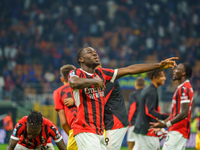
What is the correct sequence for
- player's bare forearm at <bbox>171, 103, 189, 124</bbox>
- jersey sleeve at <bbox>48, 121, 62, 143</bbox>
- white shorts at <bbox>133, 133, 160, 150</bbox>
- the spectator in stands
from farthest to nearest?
the spectator in stands → white shorts at <bbox>133, 133, 160, 150</bbox> → jersey sleeve at <bbox>48, 121, 62, 143</bbox> → player's bare forearm at <bbox>171, 103, 189, 124</bbox>

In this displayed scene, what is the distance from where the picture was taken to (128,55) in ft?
68.5

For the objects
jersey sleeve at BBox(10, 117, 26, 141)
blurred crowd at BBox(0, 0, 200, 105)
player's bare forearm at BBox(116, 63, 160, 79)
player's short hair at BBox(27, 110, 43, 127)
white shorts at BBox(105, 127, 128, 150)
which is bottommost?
white shorts at BBox(105, 127, 128, 150)

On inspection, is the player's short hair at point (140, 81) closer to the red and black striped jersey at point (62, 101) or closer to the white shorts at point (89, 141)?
the red and black striped jersey at point (62, 101)

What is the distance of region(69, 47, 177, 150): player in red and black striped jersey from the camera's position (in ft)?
13.8

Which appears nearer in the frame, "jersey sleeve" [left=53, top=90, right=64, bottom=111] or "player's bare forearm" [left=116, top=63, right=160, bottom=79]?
"player's bare forearm" [left=116, top=63, right=160, bottom=79]

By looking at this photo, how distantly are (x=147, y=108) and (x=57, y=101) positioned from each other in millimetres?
1859

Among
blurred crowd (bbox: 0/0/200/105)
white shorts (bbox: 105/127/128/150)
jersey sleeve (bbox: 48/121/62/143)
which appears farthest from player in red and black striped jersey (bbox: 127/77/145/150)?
blurred crowd (bbox: 0/0/200/105)

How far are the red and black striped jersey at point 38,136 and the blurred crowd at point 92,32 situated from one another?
12.8 meters

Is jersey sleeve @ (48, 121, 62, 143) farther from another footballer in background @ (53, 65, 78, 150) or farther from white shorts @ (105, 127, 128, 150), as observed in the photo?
white shorts @ (105, 127, 128, 150)

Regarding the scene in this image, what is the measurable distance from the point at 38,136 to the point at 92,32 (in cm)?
1731

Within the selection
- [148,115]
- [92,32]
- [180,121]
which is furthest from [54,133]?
[92,32]

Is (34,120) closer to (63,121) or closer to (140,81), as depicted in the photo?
(63,121)

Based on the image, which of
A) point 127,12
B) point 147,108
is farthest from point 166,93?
point 127,12

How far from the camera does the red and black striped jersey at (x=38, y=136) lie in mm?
5855
